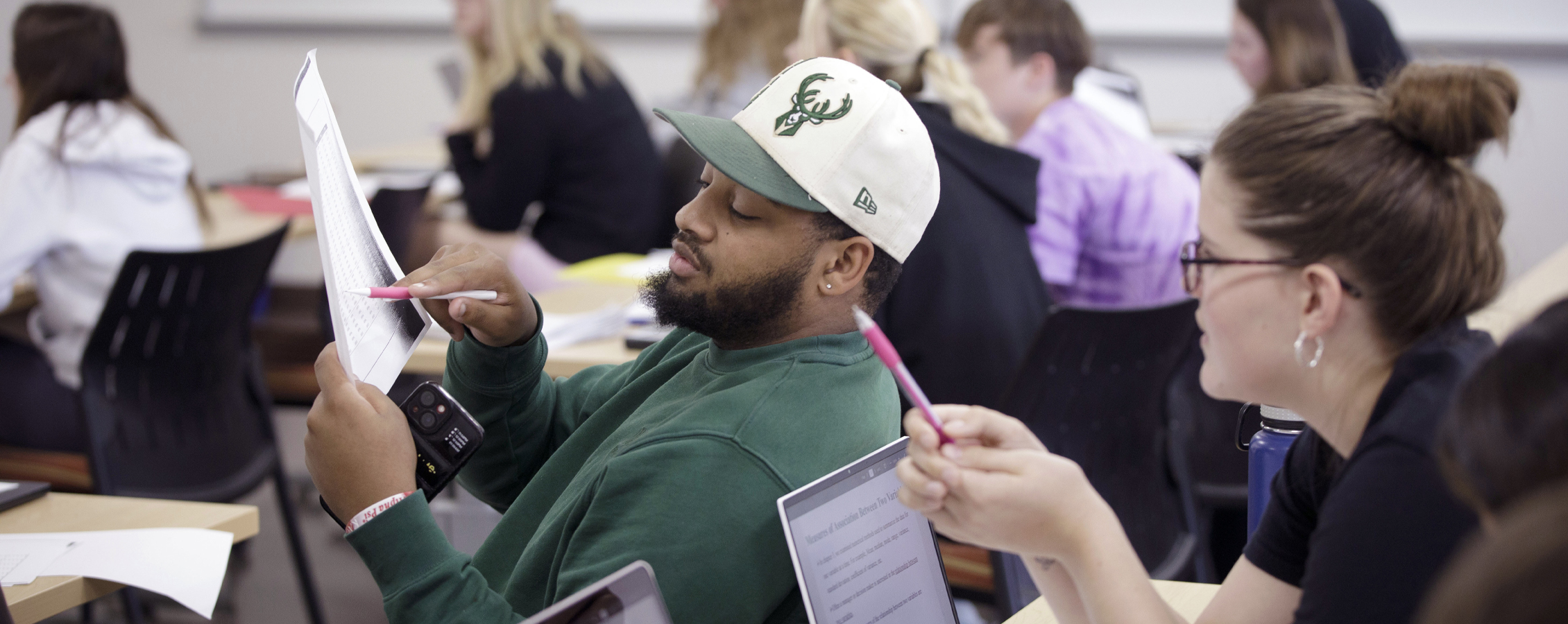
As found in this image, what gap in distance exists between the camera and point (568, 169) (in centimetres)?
378

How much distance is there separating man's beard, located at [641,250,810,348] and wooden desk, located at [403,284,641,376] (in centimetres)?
68

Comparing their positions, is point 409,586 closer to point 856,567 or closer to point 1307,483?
point 856,567

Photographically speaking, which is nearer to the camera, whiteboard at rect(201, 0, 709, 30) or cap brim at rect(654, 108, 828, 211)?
cap brim at rect(654, 108, 828, 211)

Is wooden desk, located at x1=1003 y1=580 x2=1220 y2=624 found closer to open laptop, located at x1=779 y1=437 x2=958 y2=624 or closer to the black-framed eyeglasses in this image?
open laptop, located at x1=779 y1=437 x2=958 y2=624

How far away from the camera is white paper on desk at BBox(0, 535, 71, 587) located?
1291mm

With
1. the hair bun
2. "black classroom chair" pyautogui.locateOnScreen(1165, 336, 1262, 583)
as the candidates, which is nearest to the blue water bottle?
the hair bun

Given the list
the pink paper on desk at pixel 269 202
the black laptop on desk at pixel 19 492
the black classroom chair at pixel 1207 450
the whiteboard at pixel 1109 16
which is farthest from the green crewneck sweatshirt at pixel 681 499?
the whiteboard at pixel 1109 16

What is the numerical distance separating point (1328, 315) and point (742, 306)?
0.54m

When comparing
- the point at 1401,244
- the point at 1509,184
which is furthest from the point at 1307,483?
the point at 1509,184

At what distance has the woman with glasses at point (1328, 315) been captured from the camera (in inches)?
35.9

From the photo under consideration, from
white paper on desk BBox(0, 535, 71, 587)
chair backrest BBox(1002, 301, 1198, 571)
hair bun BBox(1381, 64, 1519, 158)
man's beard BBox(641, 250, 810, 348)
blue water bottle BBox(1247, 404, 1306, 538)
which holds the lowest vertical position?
chair backrest BBox(1002, 301, 1198, 571)

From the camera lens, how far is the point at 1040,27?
2.99 m

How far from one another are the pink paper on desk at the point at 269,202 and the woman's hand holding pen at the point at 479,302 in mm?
2652

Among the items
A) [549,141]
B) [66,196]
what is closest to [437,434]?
[66,196]
